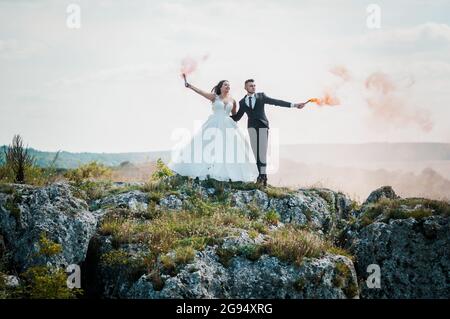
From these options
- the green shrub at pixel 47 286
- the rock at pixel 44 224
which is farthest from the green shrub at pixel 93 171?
the green shrub at pixel 47 286

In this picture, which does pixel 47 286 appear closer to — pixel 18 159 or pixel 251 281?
pixel 251 281

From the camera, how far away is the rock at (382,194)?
24.3 metres

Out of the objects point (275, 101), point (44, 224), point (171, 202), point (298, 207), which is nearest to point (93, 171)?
point (171, 202)

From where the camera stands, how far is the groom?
2445 cm

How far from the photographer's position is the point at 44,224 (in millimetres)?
18016

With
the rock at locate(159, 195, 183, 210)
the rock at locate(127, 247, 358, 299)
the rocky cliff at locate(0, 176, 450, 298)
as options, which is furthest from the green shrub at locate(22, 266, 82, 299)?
the rock at locate(159, 195, 183, 210)

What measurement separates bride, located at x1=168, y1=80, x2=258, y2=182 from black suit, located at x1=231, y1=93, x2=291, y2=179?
31cm

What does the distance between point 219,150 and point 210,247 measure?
22.2 feet

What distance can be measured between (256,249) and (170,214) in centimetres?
406

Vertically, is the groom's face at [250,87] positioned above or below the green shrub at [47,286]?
above

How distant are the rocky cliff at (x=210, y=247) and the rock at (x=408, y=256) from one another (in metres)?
0.03

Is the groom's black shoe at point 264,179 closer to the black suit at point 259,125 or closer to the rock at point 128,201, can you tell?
the black suit at point 259,125
